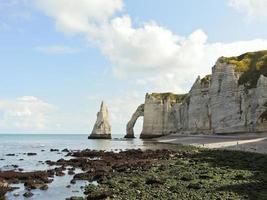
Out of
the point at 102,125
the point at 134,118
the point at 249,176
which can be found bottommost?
the point at 249,176

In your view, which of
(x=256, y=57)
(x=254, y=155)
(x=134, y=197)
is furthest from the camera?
(x=256, y=57)

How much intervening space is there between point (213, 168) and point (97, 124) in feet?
349

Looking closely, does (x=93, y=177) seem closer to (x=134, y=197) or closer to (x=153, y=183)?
(x=153, y=183)

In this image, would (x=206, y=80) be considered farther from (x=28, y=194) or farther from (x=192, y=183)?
(x=28, y=194)

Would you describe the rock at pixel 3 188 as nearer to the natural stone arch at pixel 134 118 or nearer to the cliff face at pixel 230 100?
the cliff face at pixel 230 100

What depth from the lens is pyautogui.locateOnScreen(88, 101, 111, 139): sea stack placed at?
452ft

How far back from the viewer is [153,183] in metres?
27.3

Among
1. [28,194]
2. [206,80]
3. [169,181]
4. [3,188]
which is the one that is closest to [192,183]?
[169,181]

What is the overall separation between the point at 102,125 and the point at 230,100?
198ft

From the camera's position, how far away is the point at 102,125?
139875mm

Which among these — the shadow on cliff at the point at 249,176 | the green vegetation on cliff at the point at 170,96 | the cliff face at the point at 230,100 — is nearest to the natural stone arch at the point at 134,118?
the green vegetation on cliff at the point at 170,96

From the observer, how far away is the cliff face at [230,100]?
8119 centimetres

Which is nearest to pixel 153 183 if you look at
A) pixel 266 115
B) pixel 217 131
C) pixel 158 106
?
pixel 266 115

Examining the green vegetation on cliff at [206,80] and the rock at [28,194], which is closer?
the rock at [28,194]
